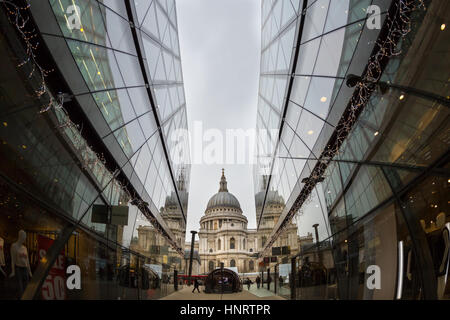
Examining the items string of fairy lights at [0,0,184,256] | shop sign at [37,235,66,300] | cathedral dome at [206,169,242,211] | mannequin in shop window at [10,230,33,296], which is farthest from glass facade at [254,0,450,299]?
cathedral dome at [206,169,242,211]

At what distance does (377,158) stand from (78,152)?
6.11 m

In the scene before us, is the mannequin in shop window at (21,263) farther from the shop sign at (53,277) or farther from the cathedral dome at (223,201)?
the cathedral dome at (223,201)

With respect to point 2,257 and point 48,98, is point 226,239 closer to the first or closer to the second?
point 48,98

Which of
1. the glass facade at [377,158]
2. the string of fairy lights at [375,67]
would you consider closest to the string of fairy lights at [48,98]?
the glass facade at [377,158]

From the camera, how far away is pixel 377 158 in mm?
4668

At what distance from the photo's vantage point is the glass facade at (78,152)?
150 inches

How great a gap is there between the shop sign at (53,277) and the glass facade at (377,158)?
526cm

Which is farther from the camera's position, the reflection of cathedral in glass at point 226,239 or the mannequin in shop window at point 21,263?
the reflection of cathedral in glass at point 226,239

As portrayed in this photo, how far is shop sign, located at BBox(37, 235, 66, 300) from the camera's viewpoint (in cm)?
430

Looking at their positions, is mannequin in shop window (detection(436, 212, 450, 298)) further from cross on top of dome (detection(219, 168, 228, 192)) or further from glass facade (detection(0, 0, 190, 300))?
cross on top of dome (detection(219, 168, 228, 192))

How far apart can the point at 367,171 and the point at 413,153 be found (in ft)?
4.30

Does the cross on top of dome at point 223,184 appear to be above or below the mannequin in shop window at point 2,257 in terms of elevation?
above

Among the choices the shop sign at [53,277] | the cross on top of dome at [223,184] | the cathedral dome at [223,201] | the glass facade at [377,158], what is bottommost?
the shop sign at [53,277]
